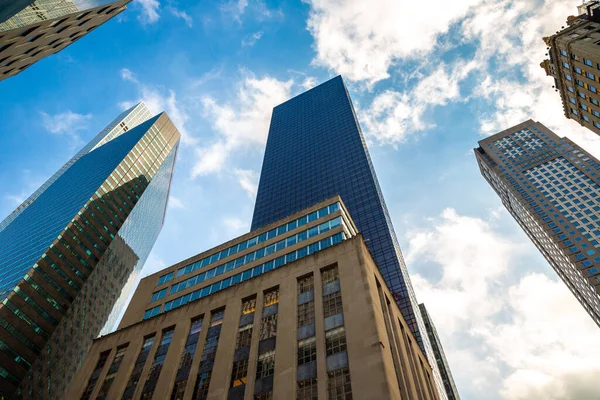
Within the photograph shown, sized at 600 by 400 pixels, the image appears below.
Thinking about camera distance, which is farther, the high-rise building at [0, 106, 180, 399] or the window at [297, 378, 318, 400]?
the high-rise building at [0, 106, 180, 399]

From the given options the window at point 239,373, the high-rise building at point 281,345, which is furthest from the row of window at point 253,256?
the window at point 239,373

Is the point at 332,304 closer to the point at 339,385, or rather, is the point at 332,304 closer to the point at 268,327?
the point at 268,327

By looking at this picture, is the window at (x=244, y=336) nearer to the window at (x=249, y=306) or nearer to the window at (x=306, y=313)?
the window at (x=249, y=306)

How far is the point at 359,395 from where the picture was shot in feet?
76.4

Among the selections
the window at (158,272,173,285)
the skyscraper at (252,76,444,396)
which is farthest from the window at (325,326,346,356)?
the skyscraper at (252,76,444,396)

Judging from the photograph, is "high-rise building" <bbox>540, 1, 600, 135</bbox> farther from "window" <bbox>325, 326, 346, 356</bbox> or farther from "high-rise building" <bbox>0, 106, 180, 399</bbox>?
"high-rise building" <bbox>0, 106, 180, 399</bbox>

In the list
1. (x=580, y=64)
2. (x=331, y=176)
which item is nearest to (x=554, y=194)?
(x=331, y=176)

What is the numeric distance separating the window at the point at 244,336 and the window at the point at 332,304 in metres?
7.40

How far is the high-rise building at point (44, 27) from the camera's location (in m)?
43.0

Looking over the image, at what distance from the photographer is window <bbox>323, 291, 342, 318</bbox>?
3033cm

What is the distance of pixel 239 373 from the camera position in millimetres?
29859

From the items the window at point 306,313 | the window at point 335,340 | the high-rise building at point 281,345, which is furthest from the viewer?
the window at point 306,313

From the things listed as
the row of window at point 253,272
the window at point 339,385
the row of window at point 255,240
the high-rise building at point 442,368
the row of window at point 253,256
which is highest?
the high-rise building at point 442,368

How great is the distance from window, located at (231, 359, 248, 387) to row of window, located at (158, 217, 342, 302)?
2113 cm
